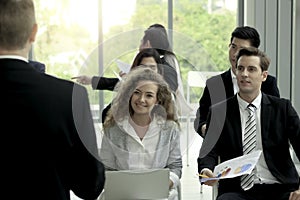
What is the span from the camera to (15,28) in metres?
1.36

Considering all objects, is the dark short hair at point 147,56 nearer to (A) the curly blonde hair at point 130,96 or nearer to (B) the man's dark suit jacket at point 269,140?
(A) the curly blonde hair at point 130,96

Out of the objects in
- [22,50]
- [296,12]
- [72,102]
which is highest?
[296,12]

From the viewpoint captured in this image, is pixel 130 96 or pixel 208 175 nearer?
pixel 130 96

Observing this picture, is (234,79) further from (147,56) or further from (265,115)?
(147,56)

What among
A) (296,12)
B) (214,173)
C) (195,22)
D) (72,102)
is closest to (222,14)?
(195,22)

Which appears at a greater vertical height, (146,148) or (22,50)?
(22,50)

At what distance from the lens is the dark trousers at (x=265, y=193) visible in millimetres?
2592

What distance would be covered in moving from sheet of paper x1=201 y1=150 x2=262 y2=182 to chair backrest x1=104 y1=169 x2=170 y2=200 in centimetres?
23

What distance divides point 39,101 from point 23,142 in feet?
0.40

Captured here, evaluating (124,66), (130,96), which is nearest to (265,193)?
(130,96)

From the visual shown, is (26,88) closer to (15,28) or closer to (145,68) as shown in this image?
(15,28)

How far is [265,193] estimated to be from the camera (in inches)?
103

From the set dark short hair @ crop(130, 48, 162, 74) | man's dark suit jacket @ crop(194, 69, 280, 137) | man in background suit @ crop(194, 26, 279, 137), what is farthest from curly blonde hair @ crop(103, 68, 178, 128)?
man in background suit @ crop(194, 26, 279, 137)

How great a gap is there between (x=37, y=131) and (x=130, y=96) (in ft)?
3.11
